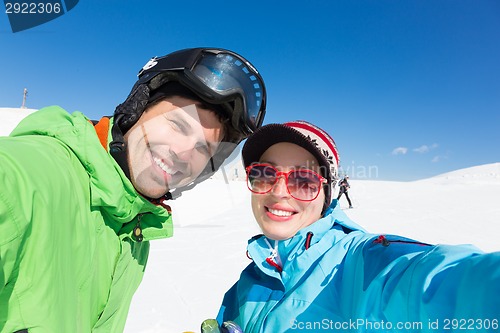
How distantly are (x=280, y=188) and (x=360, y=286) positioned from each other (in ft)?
2.79

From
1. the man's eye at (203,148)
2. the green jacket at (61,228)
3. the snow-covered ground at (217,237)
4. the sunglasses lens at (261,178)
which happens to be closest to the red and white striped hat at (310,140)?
the sunglasses lens at (261,178)

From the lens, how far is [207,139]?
239 centimetres

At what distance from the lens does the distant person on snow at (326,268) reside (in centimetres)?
79

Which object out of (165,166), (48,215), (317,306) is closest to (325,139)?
(317,306)

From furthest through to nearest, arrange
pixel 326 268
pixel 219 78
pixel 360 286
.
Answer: pixel 219 78
pixel 326 268
pixel 360 286

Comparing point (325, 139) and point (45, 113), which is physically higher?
point (45, 113)

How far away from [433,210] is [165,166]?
12647 mm

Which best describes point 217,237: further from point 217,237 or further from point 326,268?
point 326,268

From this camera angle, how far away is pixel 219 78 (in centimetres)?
253

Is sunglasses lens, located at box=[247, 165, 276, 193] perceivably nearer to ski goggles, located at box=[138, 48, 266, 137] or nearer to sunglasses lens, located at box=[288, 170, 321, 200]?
sunglasses lens, located at box=[288, 170, 321, 200]

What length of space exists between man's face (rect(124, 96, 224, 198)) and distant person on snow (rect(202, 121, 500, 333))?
440 millimetres

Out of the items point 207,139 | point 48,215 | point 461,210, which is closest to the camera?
point 48,215

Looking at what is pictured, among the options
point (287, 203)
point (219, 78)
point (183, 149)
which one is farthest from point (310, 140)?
point (219, 78)

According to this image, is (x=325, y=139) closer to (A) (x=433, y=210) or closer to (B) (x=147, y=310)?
(B) (x=147, y=310)
